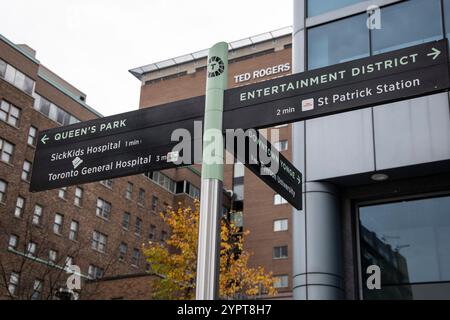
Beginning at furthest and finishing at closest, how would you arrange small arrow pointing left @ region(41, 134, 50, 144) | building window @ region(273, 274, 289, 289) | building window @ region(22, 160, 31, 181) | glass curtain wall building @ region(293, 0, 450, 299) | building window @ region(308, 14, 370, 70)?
1. building window @ region(273, 274, 289, 289)
2. building window @ region(22, 160, 31, 181)
3. building window @ region(308, 14, 370, 70)
4. glass curtain wall building @ region(293, 0, 450, 299)
5. small arrow pointing left @ region(41, 134, 50, 144)

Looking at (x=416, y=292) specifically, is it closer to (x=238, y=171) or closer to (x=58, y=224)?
(x=58, y=224)

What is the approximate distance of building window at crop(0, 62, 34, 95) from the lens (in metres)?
46.0

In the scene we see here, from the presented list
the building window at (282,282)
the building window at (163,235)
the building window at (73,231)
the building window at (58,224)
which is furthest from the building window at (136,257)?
the building window at (282,282)

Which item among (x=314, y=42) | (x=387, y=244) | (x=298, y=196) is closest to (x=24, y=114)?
(x=314, y=42)

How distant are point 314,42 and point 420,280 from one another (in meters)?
6.60

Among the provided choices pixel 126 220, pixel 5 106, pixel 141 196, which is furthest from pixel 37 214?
pixel 141 196

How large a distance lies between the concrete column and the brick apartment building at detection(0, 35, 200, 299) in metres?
26.0

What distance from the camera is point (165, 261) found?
131 feet

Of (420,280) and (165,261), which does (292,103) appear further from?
(165,261)

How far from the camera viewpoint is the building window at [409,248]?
531 inches

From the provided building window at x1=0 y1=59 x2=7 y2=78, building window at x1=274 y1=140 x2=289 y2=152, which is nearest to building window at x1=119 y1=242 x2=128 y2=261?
building window at x1=0 y1=59 x2=7 y2=78

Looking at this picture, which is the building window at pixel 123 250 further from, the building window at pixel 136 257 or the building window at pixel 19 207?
the building window at pixel 19 207

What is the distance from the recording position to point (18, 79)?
4703 centimetres

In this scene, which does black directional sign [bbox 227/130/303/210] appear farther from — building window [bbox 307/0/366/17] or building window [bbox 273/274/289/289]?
building window [bbox 273/274/289/289]
